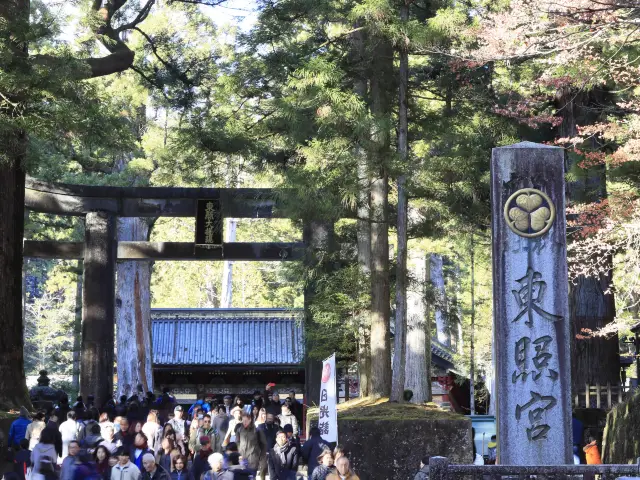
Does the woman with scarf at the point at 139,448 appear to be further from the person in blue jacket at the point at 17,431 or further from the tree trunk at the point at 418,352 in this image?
the tree trunk at the point at 418,352

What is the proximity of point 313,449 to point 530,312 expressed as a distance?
395 cm

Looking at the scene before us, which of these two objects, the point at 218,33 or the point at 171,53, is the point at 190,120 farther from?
the point at 218,33

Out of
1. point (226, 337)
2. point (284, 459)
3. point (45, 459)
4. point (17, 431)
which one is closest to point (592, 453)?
point (284, 459)

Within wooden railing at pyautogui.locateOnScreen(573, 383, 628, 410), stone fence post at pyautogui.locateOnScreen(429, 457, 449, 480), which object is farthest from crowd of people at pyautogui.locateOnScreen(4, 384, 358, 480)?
wooden railing at pyautogui.locateOnScreen(573, 383, 628, 410)

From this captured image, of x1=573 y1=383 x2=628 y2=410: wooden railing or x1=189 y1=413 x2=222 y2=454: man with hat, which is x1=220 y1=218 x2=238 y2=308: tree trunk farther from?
x1=189 y1=413 x2=222 y2=454: man with hat

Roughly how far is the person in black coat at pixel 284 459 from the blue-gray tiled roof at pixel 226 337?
1544 centimetres

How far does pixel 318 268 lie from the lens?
19.1 m

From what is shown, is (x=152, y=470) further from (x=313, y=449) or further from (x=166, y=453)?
(x=313, y=449)

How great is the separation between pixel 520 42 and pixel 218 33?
1742 cm

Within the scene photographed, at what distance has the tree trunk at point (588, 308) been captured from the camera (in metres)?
19.5

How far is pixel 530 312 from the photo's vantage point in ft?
36.3

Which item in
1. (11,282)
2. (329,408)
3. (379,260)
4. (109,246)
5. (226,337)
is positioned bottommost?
(329,408)

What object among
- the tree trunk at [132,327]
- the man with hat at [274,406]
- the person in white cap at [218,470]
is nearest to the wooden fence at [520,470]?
the person in white cap at [218,470]

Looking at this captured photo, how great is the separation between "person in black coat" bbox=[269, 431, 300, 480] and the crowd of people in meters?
0.01
